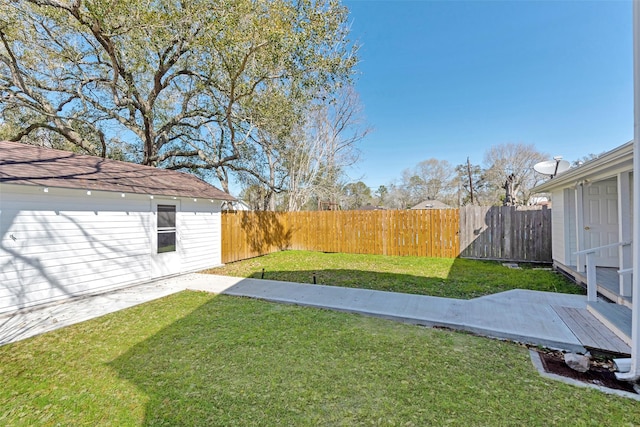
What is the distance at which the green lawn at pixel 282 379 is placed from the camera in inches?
83.9

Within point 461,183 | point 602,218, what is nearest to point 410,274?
point 602,218

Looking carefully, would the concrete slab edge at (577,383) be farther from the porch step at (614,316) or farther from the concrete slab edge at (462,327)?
the porch step at (614,316)

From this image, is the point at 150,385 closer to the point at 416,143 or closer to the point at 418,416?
the point at 418,416

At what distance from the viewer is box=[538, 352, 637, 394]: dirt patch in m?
2.54

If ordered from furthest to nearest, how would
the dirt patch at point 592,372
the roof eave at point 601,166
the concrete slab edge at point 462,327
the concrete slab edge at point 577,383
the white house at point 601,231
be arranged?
the white house at point 601,231, the roof eave at point 601,166, the concrete slab edge at point 462,327, the dirt patch at point 592,372, the concrete slab edge at point 577,383

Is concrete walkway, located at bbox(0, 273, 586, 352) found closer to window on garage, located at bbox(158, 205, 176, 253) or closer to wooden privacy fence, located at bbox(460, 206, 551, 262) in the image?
window on garage, located at bbox(158, 205, 176, 253)

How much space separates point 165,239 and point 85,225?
5.77 feet

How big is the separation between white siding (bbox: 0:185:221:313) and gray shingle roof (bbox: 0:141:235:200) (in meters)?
0.20

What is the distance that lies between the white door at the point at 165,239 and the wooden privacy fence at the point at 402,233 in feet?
5.87

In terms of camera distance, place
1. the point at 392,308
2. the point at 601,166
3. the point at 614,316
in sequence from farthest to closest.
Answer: the point at 392,308
the point at 601,166
the point at 614,316

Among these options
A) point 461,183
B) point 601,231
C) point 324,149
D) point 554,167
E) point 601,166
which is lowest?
point 601,231

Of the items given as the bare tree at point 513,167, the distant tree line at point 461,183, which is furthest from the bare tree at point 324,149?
the bare tree at point 513,167

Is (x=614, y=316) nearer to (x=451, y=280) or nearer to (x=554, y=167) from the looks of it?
(x=451, y=280)

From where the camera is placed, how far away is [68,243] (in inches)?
202
